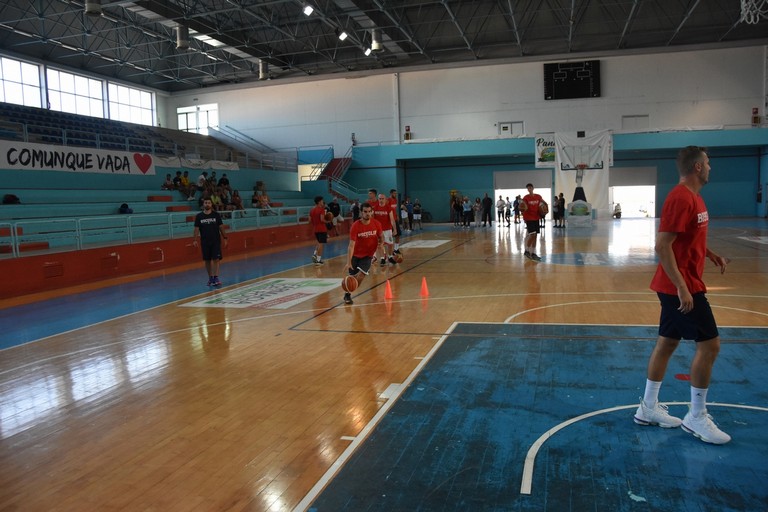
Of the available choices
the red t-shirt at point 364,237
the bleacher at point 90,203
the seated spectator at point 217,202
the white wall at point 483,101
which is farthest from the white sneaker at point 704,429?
the white wall at point 483,101

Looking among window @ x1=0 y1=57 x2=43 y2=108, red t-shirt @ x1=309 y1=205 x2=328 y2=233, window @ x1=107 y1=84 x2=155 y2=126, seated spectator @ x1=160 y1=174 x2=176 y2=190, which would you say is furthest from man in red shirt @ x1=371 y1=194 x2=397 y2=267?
window @ x1=107 y1=84 x2=155 y2=126

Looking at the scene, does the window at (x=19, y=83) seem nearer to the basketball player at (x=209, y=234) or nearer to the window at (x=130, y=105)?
the window at (x=130, y=105)

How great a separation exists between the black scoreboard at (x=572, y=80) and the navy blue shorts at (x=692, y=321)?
1327 inches

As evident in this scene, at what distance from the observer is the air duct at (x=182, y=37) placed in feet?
82.9

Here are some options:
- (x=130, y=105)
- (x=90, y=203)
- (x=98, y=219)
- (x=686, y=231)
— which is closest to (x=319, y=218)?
(x=98, y=219)

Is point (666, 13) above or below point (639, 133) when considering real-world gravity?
above

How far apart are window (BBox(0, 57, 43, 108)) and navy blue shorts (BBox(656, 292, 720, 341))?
33890mm

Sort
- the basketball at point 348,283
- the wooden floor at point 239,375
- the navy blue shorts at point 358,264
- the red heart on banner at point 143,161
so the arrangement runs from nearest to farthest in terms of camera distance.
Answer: the wooden floor at point 239,375 → the basketball at point 348,283 → the navy blue shorts at point 358,264 → the red heart on banner at point 143,161

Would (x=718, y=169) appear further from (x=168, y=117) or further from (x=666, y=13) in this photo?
(x=168, y=117)

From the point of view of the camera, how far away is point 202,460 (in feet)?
13.9

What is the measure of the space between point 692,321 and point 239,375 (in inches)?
176

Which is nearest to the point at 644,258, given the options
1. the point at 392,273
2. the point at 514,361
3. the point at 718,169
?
the point at 392,273

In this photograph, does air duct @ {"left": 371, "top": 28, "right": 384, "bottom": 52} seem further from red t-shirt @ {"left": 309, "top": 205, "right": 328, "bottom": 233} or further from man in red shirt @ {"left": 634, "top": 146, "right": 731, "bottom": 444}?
man in red shirt @ {"left": 634, "top": 146, "right": 731, "bottom": 444}

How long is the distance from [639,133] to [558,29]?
25.1ft
